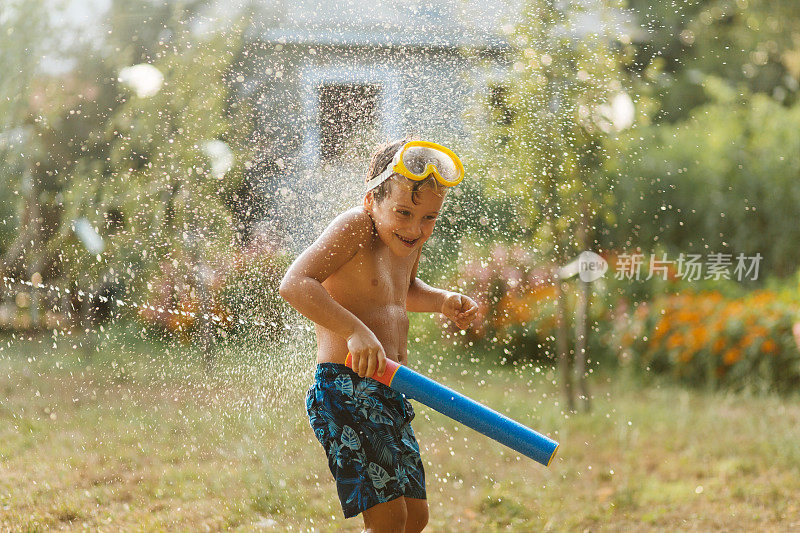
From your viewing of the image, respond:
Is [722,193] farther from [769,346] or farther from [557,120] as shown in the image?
[557,120]

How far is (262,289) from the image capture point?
179 cm

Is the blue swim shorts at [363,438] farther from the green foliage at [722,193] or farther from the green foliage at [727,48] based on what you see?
the green foliage at [727,48]

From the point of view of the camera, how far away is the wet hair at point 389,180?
42.7 inches

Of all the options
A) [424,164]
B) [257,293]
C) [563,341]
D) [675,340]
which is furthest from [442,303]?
[675,340]

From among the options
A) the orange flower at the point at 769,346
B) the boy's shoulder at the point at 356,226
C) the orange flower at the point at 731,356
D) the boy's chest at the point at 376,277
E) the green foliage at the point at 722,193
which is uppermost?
the green foliage at the point at 722,193

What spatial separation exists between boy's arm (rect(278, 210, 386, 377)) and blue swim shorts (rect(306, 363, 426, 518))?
11cm

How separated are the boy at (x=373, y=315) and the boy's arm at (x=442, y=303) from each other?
78 mm

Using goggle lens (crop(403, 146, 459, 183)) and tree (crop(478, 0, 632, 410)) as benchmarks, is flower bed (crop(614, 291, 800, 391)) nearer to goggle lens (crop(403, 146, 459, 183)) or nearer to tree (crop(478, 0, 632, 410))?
tree (crop(478, 0, 632, 410))

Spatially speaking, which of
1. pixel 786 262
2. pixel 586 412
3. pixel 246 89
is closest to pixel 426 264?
pixel 246 89

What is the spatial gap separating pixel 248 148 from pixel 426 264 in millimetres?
532

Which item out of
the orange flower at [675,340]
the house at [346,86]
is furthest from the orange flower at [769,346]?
the house at [346,86]

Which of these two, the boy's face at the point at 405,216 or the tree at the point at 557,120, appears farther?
the tree at the point at 557,120

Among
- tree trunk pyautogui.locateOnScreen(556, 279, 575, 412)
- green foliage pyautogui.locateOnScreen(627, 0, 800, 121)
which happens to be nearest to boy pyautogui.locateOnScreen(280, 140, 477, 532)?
tree trunk pyautogui.locateOnScreen(556, 279, 575, 412)

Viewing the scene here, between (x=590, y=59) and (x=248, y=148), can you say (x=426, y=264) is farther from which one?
(x=590, y=59)
